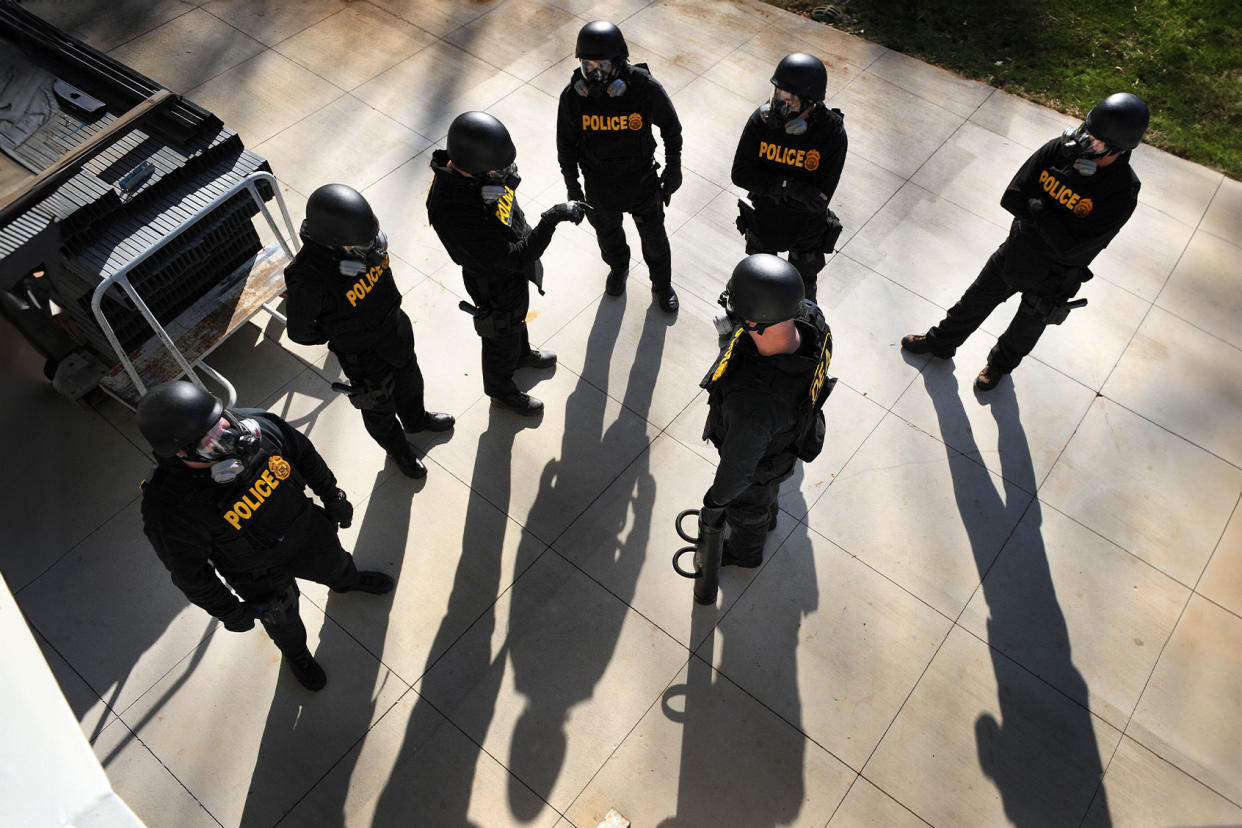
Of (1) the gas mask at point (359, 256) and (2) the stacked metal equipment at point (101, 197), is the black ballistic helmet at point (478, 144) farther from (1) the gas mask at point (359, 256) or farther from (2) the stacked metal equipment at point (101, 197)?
(2) the stacked metal equipment at point (101, 197)

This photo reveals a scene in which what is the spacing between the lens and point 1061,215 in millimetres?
4250

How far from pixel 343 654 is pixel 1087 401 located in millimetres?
4935

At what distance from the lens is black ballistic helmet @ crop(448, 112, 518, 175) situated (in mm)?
3750

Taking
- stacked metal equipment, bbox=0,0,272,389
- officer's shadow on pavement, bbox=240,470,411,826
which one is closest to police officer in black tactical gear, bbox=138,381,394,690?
officer's shadow on pavement, bbox=240,470,411,826

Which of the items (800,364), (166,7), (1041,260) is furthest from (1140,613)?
(166,7)

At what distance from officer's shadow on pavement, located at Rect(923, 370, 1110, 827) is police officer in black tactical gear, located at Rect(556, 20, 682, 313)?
2.29m

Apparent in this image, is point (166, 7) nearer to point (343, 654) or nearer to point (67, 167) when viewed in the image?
point (67, 167)

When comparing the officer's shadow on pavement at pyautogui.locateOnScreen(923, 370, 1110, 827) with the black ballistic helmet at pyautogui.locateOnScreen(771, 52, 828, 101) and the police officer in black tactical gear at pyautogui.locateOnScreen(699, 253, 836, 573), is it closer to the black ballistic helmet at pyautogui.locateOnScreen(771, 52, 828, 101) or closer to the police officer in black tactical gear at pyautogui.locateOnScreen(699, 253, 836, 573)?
the police officer in black tactical gear at pyautogui.locateOnScreen(699, 253, 836, 573)

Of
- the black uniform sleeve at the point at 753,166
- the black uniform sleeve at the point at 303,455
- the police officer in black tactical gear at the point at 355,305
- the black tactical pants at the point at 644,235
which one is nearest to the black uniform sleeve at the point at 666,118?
the black tactical pants at the point at 644,235

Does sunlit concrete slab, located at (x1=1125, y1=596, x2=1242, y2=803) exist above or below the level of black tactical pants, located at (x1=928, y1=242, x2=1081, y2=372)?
below

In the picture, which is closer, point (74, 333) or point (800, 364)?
point (800, 364)

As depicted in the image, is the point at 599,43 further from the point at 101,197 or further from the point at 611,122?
the point at 101,197

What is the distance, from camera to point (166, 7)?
799cm

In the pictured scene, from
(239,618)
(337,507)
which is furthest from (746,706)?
(239,618)
